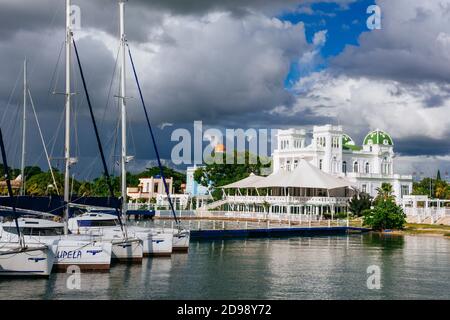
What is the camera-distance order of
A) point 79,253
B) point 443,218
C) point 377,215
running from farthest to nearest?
point 443,218 → point 377,215 → point 79,253

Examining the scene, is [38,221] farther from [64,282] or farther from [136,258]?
[136,258]

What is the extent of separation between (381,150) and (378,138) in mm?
3294

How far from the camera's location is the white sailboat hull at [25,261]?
36.1 meters

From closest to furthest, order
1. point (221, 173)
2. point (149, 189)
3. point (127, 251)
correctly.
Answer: point (127, 251) → point (221, 173) → point (149, 189)

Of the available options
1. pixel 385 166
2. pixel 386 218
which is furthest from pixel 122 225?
pixel 385 166

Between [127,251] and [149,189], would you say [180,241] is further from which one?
[149,189]

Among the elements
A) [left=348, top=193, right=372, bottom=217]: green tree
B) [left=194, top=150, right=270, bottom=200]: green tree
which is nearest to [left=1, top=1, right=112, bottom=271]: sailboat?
[left=348, top=193, right=372, bottom=217]: green tree

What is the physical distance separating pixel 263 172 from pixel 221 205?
116ft

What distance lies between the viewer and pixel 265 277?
138 ft

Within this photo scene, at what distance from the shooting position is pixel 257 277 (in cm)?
4216

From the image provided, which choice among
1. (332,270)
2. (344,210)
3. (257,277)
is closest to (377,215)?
(344,210)

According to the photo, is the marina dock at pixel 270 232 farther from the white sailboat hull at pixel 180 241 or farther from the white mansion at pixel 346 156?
the white mansion at pixel 346 156

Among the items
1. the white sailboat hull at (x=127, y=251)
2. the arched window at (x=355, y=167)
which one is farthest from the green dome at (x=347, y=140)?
the white sailboat hull at (x=127, y=251)
